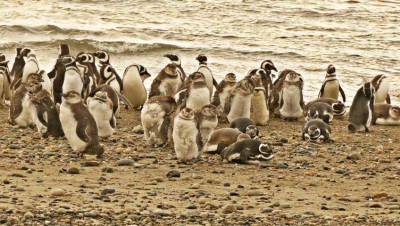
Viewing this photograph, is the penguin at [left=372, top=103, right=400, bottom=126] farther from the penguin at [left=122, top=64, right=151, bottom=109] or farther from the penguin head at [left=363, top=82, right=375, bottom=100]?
the penguin at [left=122, top=64, right=151, bottom=109]

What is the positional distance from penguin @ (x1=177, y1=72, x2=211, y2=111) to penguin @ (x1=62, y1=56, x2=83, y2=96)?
156 centimetres

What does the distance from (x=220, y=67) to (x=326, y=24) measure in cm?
713

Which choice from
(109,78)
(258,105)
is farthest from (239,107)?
(109,78)

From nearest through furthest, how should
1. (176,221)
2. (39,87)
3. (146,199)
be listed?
1. (176,221)
2. (146,199)
3. (39,87)

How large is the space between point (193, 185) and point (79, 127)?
1.85 m

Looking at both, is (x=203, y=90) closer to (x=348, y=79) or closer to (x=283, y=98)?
(x=283, y=98)

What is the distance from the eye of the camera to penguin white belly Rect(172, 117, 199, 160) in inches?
458

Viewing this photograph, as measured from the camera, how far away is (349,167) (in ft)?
39.7

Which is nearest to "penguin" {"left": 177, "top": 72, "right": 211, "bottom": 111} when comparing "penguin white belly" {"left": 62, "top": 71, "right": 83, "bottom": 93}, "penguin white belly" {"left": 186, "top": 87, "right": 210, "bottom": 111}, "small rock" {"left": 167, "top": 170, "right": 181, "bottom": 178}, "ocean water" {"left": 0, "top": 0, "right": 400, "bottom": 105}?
"penguin white belly" {"left": 186, "top": 87, "right": 210, "bottom": 111}

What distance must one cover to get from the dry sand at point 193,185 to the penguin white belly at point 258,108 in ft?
3.43

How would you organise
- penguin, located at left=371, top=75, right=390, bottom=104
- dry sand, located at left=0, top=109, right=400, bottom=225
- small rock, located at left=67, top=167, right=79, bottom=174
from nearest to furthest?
1. dry sand, located at left=0, top=109, right=400, bottom=225
2. small rock, located at left=67, top=167, right=79, bottom=174
3. penguin, located at left=371, top=75, right=390, bottom=104

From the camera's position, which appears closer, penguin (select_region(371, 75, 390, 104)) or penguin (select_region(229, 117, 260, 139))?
penguin (select_region(229, 117, 260, 139))

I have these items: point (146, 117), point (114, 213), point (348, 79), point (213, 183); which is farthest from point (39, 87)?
point (348, 79)

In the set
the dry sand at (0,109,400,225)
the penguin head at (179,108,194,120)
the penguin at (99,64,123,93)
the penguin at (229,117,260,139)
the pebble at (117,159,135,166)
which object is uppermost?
the penguin at (99,64,123,93)
